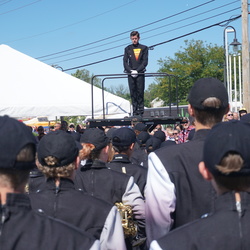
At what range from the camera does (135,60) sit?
12.1m

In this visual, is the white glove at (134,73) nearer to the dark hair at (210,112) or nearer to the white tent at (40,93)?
the white tent at (40,93)

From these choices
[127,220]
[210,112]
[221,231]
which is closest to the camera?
[221,231]

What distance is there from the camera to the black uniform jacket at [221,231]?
2.23m

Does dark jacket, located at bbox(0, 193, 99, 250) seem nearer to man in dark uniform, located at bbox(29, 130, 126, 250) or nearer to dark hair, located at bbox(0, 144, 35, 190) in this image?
dark hair, located at bbox(0, 144, 35, 190)

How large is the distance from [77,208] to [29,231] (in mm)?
1004

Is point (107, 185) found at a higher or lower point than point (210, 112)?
lower

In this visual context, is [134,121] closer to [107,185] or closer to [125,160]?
[125,160]

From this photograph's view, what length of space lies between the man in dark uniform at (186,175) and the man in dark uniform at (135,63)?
849 centimetres

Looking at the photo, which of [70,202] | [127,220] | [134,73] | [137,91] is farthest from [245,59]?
[70,202]

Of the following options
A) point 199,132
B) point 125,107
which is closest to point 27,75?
point 125,107

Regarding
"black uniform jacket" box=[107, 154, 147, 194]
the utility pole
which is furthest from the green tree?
"black uniform jacket" box=[107, 154, 147, 194]

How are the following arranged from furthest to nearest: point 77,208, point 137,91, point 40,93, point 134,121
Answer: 1. point 137,91
2. point 40,93
3. point 134,121
4. point 77,208

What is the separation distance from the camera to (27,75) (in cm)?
1238

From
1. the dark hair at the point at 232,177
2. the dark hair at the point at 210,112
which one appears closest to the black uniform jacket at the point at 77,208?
the dark hair at the point at 210,112
